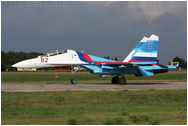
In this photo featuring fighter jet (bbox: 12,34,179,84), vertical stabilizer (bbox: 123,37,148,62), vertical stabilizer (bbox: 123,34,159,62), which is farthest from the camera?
vertical stabilizer (bbox: 123,37,148,62)

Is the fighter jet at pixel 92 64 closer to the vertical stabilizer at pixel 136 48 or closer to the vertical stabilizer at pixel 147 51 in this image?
the vertical stabilizer at pixel 147 51

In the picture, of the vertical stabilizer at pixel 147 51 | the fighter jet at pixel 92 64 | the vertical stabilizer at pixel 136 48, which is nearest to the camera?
the fighter jet at pixel 92 64

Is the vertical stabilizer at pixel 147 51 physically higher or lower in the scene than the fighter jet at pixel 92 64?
higher

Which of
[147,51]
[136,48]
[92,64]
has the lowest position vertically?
[92,64]

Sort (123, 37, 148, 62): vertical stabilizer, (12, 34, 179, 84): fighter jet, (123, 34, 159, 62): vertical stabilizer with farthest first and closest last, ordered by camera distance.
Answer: (123, 37, 148, 62): vertical stabilizer < (123, 34, 159, 62): vertical stabilizer < (12, 34, 179, 84): fighter jet

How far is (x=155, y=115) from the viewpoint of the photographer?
1125cm

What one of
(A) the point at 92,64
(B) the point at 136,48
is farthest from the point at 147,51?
(A) the point at 92,64

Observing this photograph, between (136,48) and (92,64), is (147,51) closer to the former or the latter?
(136,48)

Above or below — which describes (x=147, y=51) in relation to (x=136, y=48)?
below

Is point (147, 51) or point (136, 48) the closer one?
point (147, 51)

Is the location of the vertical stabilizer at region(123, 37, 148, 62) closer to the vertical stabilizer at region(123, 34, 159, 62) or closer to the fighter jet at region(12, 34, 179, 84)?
the vertical stabilizer at region(123, 34, 159, 62)

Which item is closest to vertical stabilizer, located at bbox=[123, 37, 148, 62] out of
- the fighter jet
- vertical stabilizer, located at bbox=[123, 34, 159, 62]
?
vertical stabilizer, located at bbox=[123, 34, 159, 62]

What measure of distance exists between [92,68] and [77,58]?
146 centimetres

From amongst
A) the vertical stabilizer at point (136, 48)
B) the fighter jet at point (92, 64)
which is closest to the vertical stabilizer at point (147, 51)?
the vertical stabilizer at point (136, 48)
